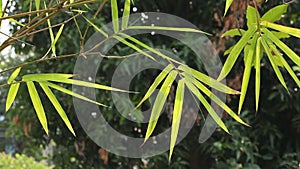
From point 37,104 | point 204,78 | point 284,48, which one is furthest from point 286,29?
point 37,104

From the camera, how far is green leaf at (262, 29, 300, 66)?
0.87 meters

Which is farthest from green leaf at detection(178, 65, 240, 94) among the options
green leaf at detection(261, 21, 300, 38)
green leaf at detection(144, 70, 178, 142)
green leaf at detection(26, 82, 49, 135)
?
green leaf at detection(26, 82, 49, 135)

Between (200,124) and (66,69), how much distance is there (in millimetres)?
681

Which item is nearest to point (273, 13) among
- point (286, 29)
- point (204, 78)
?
point (286, 29)

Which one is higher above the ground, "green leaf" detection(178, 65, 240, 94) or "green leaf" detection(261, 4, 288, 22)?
"green leaf" detection(261, 4, 288, 22)

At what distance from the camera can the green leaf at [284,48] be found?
34.3 inches

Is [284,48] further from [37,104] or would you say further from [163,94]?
[37,104]

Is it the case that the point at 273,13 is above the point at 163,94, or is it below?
above

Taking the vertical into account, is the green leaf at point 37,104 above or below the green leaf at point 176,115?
above

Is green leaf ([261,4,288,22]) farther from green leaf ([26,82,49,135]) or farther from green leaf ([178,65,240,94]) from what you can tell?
green leaf ([26,82,49,135])

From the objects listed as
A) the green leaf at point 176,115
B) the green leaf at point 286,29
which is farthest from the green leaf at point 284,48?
the green leaf at point 176,115

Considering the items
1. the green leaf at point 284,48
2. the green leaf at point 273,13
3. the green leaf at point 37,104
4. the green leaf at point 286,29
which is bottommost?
the green leaf at point 37,104

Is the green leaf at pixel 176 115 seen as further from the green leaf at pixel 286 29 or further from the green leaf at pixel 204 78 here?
the green leaf at pixel 286 29

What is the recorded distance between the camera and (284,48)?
0.88m
